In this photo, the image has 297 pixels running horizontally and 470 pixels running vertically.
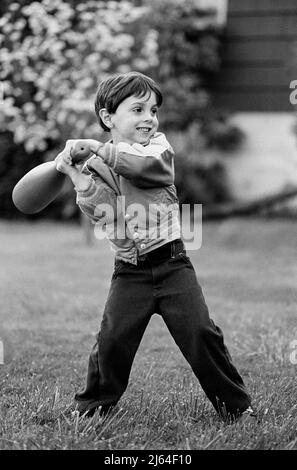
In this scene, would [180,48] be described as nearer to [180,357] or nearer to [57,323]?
[57,323]

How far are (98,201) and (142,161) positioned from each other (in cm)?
25

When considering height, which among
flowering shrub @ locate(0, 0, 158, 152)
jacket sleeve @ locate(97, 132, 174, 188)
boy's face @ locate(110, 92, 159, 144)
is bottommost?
jacket sleeve @ locate(97, 132, 174, 188)

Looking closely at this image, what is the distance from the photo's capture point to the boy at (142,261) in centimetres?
293

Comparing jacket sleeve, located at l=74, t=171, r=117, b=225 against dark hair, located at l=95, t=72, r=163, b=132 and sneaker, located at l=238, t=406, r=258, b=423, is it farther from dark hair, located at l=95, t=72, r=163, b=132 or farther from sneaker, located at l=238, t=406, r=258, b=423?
sneaker, located at l=238, t=406, r=258, b=423

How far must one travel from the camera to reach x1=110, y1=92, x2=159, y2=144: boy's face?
294 centimetres

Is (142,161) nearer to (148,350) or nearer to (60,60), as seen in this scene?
(148,350)

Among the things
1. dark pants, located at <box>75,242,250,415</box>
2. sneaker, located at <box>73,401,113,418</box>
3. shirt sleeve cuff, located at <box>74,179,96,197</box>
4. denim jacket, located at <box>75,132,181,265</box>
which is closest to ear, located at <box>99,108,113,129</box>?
denim jacket, located at <box>75,132,181,265</box>

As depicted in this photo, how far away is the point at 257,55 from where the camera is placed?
10.4 m

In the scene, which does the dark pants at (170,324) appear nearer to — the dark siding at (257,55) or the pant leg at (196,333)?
the pant leg at (196,333)

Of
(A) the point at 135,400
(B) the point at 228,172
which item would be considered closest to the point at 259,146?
(B) the point at 228,172

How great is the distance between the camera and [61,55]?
755 cm

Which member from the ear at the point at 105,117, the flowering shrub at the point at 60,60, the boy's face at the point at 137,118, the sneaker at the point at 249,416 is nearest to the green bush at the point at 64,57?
the flowering shrub at the point at 60,60

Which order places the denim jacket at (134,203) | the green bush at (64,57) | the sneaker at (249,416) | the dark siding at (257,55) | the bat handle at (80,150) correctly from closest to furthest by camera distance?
the bat handle at (80,150) < the denim jacket at (134,203) < the sneaker at (249,416) < the green bush at (64,57) < the dark siding at (257,55)

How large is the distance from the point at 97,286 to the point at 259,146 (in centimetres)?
487
